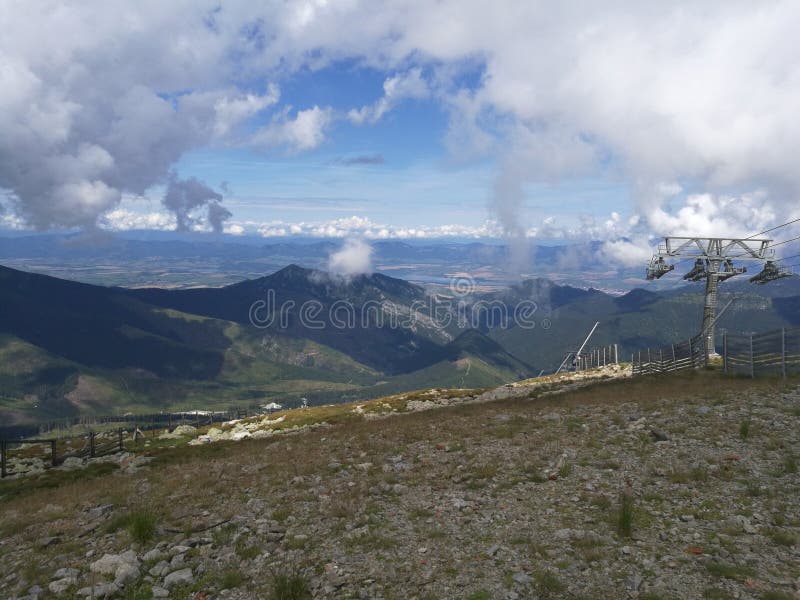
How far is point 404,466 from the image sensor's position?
72.2ft

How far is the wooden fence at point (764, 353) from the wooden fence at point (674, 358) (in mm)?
8671

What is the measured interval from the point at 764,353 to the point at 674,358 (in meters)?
18.7

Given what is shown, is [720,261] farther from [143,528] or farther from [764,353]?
[143,528]

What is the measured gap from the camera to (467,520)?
14.9 m

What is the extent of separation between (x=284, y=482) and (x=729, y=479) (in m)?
17.0

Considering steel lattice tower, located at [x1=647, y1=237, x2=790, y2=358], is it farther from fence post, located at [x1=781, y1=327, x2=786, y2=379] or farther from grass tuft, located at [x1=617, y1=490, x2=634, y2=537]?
grass tuft, located at [x1=617, y1=490, x2=634, y2=537]

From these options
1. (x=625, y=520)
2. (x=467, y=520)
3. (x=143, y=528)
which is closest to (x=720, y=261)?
(x=625, y=520)

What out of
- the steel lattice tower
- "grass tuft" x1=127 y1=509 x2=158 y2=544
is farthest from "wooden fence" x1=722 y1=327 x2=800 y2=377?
"grass tuft" x1=127 y1=509 x2=158 y2=544

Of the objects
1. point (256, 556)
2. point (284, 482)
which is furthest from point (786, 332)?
point (256, 556)

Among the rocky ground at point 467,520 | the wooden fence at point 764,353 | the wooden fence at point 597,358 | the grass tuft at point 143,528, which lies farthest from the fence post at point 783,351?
the wooden fence at point 597,358

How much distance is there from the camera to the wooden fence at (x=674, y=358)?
48.5m

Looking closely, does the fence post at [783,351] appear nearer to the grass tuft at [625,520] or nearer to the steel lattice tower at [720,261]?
the steel lattice tower at [720,261]

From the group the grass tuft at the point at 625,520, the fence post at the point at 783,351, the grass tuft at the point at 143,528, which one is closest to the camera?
the grass tuft at the point at 625,520

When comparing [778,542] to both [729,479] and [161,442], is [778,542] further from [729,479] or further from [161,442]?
[161,442]
